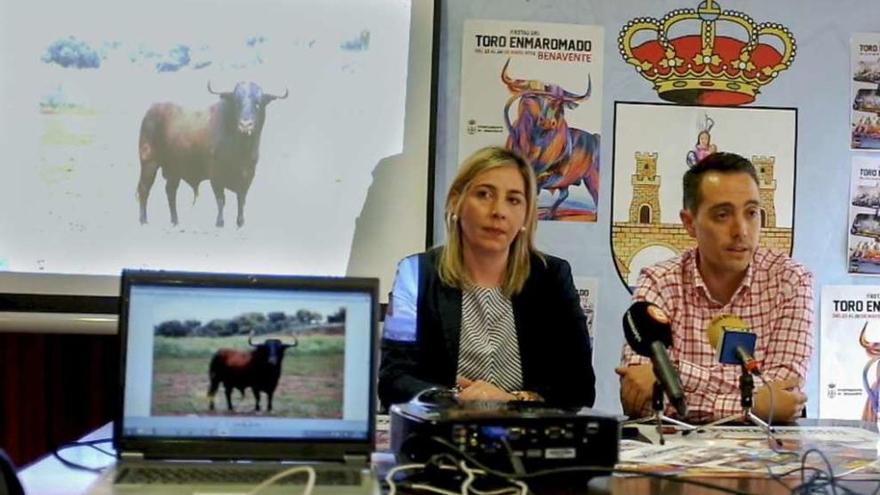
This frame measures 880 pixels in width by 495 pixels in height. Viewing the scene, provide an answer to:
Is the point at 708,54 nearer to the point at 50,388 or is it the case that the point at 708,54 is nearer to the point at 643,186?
the point at 643,186

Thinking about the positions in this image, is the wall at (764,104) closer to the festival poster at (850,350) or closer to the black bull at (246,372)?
the festival poster at (850,350)

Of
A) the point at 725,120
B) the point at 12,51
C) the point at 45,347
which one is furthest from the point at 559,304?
the point at 12,51

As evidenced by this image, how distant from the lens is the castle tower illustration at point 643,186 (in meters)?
2.60

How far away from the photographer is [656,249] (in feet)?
8.59

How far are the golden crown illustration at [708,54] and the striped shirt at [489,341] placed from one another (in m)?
1.02

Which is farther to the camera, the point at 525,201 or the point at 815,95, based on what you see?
the point at 815,95

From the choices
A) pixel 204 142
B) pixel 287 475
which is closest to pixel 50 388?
pixel 204 142

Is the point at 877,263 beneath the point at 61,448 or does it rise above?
above

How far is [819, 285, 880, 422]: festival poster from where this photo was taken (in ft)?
8.72

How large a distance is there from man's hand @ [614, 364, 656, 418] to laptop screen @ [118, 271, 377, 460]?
0.74m

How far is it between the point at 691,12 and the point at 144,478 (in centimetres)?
214

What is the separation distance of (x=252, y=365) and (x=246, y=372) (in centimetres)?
1

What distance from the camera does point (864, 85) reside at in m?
2.67

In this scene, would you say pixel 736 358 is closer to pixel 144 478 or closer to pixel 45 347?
pixel 144 478
